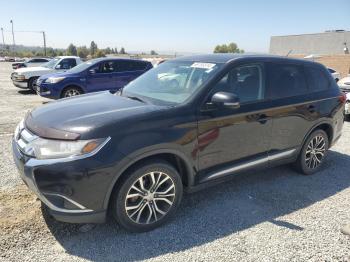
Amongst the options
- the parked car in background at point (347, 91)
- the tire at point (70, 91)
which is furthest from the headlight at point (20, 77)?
the parked car in background at point (347, 91)

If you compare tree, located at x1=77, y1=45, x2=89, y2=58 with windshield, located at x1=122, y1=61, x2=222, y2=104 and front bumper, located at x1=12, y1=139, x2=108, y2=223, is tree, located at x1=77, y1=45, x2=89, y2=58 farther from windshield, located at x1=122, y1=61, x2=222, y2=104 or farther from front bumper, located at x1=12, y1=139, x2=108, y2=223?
front bumper, located at x1=12, y1=139, x2=108, y2=223

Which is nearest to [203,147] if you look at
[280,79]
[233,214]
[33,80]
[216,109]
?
[216,109]

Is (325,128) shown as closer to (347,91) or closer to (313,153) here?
(313,153)

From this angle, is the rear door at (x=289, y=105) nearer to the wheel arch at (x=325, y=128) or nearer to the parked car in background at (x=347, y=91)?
the wheel arch at (x=325, y=128)

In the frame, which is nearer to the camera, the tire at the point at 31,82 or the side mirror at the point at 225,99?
the side mirror at the point at 225,99

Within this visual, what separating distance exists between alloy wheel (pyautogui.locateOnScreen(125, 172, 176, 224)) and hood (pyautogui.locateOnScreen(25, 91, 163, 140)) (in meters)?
0.61

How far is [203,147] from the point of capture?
11.3 feet

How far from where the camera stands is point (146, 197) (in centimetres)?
321

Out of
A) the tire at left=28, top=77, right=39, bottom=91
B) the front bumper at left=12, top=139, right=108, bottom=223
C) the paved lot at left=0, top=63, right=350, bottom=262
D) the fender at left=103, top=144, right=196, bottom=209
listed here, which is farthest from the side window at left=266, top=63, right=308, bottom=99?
the tire at left=28, top=77, right=39, bottom=91

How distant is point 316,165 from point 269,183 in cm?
97

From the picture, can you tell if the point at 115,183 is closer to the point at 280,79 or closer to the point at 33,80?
the point at 280,79

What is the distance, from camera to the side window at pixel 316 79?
4.66 metres

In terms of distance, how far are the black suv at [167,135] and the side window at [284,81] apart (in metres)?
0.01

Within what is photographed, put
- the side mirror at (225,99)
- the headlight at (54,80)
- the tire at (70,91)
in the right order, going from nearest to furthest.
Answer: the side mirror at (225,99)
the headlight at (54,80)
the tire at (70,91)
